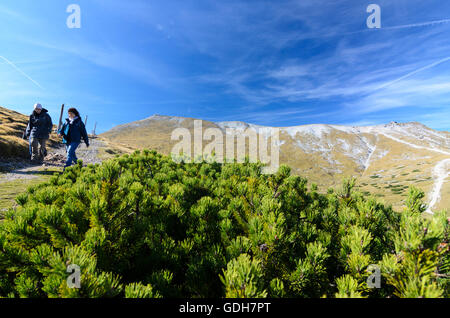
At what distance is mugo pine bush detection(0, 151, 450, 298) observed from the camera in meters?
1.05

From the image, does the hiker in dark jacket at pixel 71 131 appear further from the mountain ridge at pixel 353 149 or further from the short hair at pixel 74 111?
the mountain ridge at pixel 353 149

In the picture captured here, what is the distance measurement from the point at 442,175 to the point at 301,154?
191ft

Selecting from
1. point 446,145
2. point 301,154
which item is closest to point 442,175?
point 301,154

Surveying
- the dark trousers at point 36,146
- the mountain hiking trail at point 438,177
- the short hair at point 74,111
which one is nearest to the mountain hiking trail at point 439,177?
the mountain hiking trail at point 438,177

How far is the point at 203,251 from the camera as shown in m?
1.69

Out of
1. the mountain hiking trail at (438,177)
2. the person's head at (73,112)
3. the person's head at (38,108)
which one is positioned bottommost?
the mountain hiking trail at (438,177)

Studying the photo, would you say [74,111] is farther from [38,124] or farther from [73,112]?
[38,124]

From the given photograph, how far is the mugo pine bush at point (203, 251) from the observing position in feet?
3.44

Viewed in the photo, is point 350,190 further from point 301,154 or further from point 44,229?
point 301,154

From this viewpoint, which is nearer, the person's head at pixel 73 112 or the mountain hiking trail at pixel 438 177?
the person's head at pixel 73 112

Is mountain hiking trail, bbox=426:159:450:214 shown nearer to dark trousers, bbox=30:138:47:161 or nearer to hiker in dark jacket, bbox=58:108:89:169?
hiker in dark jacket, bbox=58:108:89:169

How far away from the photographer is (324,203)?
331 centimetres

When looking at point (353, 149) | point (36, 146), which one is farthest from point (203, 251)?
point (353, 149)

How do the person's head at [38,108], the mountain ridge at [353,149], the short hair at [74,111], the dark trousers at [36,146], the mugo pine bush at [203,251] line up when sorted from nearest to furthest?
1. the mugo pine bush at [203,251]
2. the short hair at [74,111]
3. the person's head at [38,108]
4. the dark trousers at [36,146]
5. the mountain ridge at [353,149]
